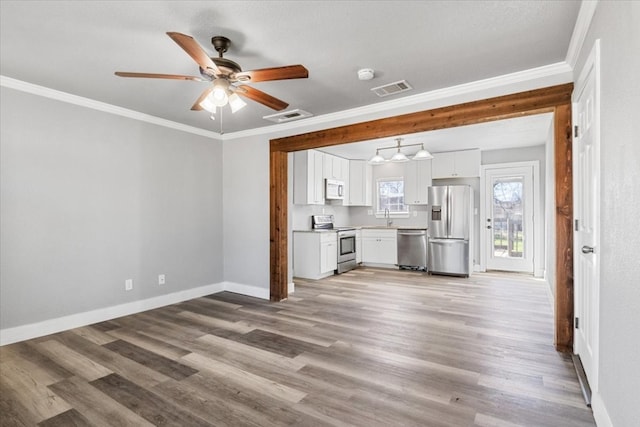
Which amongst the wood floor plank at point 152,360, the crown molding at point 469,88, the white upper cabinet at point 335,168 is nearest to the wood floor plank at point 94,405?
the wood floor plank at point 152,360

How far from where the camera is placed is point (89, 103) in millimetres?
3707

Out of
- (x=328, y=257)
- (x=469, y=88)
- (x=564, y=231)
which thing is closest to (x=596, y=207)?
(x=564, y=231)

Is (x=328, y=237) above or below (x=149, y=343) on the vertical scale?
above

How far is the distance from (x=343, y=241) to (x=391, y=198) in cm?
189

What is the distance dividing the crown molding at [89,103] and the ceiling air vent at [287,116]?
4.32 ft

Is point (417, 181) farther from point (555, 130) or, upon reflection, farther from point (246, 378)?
point (246, 378)

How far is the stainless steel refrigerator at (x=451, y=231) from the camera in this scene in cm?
627

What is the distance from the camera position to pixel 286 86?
3324 millimetres

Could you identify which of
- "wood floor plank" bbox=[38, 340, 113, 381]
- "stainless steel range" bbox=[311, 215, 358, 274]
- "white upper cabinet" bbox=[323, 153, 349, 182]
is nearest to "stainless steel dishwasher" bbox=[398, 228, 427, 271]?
"stainless steel range" bbox=[311, 215, 358, 274]

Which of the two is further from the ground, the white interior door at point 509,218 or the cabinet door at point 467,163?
the cabinet door at point 467,163

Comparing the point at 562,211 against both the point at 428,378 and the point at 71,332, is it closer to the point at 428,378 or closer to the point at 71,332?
the point at 428,378

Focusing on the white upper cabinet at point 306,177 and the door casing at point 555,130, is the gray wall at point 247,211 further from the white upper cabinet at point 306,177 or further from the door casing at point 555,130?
the white upper cabinet at point 306,177

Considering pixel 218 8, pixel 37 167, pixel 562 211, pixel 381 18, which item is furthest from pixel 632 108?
pixel 37 167

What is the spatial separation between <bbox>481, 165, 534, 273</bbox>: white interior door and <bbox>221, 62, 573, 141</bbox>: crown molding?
13.2 ft
